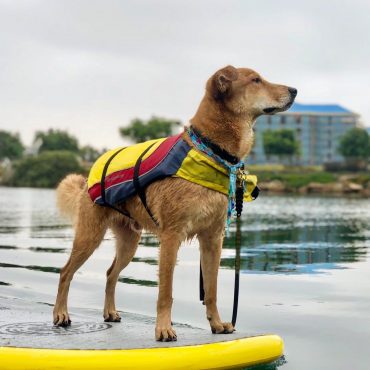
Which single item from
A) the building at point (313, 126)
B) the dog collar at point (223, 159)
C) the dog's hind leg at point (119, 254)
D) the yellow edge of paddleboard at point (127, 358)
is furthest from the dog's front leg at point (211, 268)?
the building at point (313, 126)

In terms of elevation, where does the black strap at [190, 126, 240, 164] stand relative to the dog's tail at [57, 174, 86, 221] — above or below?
above

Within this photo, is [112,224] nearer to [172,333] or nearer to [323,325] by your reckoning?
[172,333]

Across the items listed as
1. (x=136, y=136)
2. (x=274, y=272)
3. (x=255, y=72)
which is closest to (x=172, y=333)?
(x=255, y=72)

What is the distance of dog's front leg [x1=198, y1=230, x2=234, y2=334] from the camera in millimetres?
7199

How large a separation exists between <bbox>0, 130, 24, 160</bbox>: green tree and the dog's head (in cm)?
16207

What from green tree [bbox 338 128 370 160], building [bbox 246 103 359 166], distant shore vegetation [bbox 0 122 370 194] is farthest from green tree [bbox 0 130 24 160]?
green tree [bbox 338 128 370 160]

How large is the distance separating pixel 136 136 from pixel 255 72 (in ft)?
432

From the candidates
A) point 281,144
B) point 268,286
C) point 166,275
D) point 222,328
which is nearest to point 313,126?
point 281,144

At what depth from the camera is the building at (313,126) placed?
186 m

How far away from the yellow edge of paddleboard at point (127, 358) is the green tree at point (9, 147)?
16245 centimetres

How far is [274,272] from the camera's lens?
1360 centimetres

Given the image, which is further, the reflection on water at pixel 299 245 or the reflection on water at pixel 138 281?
the reflection on water at pixel 299 245

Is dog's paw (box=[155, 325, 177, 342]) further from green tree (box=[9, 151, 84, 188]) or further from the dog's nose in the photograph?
green tree (box=[9, 151, 84, 188])

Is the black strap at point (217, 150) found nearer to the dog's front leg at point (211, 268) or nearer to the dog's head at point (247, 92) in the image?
the dog's head at point (247, 92)
